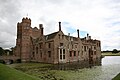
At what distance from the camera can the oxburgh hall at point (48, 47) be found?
49062mm

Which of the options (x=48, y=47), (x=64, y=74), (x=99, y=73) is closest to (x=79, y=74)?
(x=64, y=74)

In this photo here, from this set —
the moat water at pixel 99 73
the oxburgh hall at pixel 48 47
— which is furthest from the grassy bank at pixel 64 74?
the oxburgh hall at pixel 48 47

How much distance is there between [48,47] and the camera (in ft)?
165

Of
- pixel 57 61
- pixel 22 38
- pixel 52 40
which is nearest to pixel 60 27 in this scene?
pixel 52 40

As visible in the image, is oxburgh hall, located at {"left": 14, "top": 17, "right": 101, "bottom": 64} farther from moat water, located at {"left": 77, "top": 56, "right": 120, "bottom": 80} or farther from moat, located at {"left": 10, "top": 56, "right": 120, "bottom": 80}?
moat water, located at {"left": 77, "top": 56, "right": 120, "bottom": 80}

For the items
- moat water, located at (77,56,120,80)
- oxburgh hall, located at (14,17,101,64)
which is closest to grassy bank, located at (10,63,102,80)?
moat water, located at (77,56,120,80)

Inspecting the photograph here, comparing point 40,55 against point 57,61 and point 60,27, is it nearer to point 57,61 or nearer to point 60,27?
point 57,61

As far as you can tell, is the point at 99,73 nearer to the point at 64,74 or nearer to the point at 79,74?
the point at 79,74

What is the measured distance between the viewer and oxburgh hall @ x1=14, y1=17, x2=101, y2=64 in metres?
49.1

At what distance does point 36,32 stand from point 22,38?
355 inches

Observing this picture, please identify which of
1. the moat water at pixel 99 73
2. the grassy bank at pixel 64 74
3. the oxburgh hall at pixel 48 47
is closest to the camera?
the moat water at pixel 99 73

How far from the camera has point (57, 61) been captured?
1889 inches

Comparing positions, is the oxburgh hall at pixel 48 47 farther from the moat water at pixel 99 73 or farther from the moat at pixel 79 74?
the moat water at pixel 99 73

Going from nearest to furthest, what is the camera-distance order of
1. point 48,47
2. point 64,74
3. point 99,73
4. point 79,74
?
1. point 79,74
2. point 99,73
3. point 64,74
4. point 48,47
